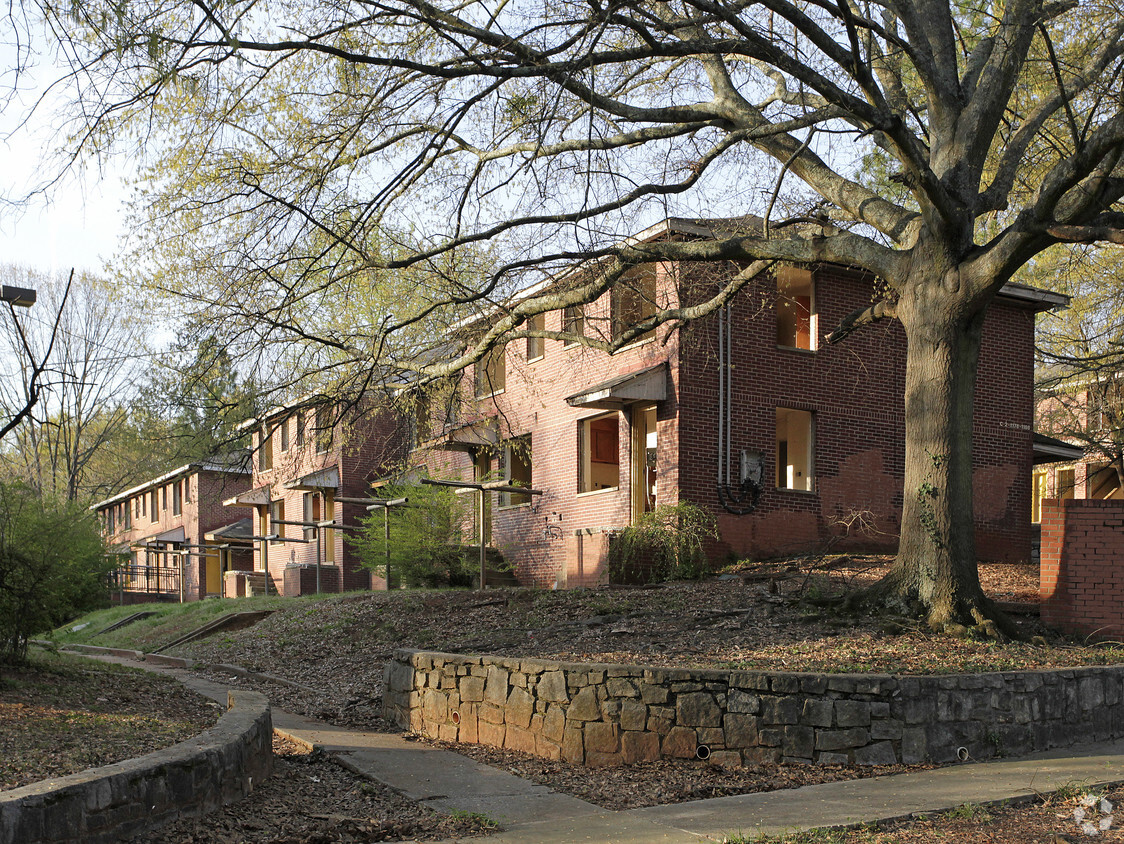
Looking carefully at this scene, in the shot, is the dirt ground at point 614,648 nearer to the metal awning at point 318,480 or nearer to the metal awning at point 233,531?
the metal awning at point 318,480

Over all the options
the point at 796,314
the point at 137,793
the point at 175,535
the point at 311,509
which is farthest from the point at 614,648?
the point at 175,535

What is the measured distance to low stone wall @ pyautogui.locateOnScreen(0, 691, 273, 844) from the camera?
15.7 feet

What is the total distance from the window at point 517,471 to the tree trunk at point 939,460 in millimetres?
12484

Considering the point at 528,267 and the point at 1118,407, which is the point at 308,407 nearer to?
the point at 528,267

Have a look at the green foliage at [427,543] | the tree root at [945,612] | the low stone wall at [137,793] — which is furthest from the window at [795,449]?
the low stone wall at [137,793]

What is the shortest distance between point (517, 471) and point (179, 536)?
88.4 ft

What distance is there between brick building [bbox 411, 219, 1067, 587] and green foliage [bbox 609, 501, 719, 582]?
76 centimetres

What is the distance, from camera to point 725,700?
7.75 metres

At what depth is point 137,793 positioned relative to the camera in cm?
540

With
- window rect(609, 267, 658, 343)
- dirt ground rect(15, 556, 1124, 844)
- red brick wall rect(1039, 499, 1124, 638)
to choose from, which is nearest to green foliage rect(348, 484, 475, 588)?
dirt ground rect(15, 556, 1124, 844)

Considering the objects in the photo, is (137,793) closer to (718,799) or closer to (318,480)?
(718,799)

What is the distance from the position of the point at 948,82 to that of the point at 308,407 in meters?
→ 8.81

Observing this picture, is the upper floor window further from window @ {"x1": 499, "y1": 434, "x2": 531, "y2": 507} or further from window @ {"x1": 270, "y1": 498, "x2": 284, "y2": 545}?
window @ {"x1": 270, "y1": 498, "x2": 284, "y2": 545}

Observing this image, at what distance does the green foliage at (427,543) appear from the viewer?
2259 cm
